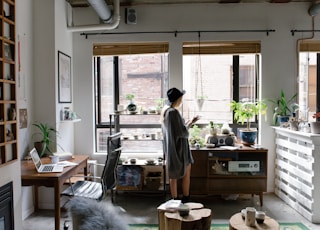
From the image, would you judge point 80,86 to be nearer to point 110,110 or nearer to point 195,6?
point 110,110

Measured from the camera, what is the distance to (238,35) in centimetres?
446

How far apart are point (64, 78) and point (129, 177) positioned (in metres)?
1.60

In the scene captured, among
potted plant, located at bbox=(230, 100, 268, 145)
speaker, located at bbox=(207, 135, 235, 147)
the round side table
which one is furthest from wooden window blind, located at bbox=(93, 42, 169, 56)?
the round side table

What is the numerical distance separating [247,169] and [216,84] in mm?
1363

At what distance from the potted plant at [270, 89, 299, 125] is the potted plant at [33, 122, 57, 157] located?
3007 mm

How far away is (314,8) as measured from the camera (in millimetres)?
4230

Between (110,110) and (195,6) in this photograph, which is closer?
(195,6)

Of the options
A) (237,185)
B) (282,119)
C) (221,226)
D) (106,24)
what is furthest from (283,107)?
(106,24)

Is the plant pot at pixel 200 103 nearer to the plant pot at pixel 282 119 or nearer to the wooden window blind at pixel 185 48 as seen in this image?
the wooden window blind at pixel 185 48

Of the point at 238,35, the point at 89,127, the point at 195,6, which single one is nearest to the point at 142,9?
the point at 195,6

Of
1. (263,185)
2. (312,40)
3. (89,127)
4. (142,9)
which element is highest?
(142,9)

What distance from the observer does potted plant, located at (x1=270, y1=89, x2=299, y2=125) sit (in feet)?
14.4

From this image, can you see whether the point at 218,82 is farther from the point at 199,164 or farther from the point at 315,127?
the point at 315,127

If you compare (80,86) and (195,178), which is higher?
(80,86)
